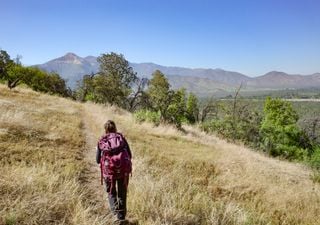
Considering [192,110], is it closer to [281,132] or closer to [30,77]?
[281,132]

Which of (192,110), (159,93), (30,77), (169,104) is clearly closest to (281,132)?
(169,104)

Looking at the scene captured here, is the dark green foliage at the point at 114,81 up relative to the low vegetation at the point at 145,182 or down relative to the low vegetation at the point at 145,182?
up

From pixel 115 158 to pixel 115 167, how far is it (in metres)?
0.15

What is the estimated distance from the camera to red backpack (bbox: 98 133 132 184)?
660 centimetres

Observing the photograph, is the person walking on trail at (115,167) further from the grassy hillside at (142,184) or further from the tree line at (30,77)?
the tree line at (30,77)

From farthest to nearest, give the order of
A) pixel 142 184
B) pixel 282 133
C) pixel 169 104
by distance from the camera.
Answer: pixel 169 104 < pixel 282 133 < pixel 142 184

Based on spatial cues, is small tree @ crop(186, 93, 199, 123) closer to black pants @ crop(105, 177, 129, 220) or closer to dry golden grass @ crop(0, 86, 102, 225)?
dry golden grass @ crop(0, 86, 102, 225)

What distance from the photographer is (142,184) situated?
334 inches

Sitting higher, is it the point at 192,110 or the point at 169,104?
the point at 169,104

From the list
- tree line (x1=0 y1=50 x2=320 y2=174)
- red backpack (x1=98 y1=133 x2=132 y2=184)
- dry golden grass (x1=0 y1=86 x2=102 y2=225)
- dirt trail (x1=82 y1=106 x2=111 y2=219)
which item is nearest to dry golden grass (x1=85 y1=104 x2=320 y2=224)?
dirt trail (x1=82 y1=106 x2=111 y2=219)

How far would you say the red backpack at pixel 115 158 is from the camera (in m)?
6.60

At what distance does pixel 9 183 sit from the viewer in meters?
6.91

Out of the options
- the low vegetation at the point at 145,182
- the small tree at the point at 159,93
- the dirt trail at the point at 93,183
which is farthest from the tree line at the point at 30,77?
the dirt trail at the point at 93,183

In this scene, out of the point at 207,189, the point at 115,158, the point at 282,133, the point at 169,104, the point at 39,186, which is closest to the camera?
the point at 115,158
